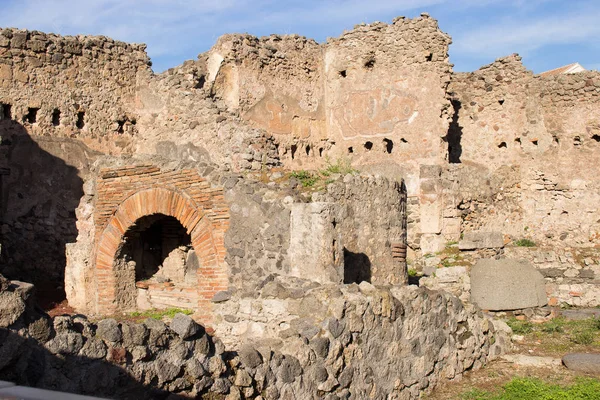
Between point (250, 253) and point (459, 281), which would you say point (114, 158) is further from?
point (459, 281)

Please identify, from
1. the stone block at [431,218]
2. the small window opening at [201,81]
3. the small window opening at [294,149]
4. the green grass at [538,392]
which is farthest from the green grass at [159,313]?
the small window opening at [294,149]

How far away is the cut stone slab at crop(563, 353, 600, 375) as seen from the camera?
802 centimetres

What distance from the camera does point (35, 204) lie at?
1374 centimetres

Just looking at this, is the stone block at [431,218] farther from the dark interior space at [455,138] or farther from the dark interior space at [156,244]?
the dark interior space at [156,244]

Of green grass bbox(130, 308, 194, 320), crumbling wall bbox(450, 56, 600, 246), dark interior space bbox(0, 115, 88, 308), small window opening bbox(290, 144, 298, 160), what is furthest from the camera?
small window opening bbox(290, 144, 298, 160)

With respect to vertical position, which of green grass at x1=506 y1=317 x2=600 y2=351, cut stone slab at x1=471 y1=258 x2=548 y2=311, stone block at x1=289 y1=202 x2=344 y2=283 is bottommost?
green grass at x1=506 y1=317 x2=600 y2=351

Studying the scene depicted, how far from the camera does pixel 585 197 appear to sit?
16.9 m

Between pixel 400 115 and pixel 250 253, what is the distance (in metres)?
8.33

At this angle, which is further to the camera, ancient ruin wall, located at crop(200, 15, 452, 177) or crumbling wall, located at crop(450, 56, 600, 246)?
crumbling wall, located at crop(450, 56, 600, 246)

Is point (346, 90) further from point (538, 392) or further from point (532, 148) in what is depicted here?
point (538, 392)

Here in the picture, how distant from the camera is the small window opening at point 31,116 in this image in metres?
13.8

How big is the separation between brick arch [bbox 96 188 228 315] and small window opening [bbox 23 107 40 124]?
4.39m

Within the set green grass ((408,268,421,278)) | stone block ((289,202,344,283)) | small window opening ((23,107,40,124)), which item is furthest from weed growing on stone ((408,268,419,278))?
small window opening ((23,107,40,124))

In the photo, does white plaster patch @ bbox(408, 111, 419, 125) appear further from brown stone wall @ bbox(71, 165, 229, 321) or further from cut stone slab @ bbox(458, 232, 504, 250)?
brown stone wall @ bbox(71, 165, 229, 321)
